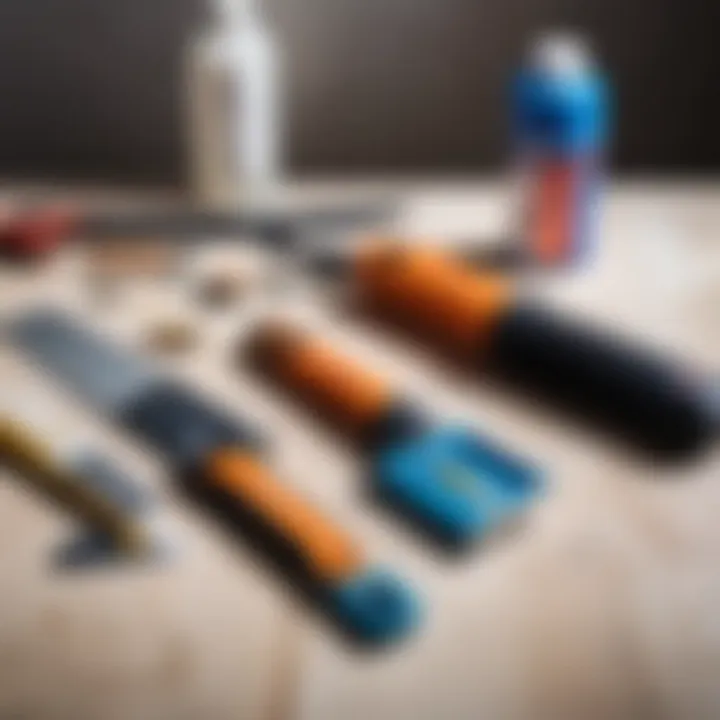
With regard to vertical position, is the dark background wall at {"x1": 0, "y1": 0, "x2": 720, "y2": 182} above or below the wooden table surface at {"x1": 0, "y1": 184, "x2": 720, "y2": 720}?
above

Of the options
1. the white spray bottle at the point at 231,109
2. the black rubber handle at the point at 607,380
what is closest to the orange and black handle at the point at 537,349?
the black rubber handle at the point at 607,380

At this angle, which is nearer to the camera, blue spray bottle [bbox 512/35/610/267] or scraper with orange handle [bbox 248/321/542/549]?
scraper with orange handle [bbox 248/321/542/549]

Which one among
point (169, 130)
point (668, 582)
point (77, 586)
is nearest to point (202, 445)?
point (77, 586)

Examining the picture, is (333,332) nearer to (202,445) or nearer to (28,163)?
(202,445)

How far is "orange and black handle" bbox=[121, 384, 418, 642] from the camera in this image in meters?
0.41

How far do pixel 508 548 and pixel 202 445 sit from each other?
0.44 feet

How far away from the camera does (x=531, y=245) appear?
0.68 meters

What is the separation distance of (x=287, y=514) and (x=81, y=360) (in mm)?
175

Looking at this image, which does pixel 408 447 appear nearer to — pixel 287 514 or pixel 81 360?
pixel 287 514

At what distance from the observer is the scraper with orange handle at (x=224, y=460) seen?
0.41m

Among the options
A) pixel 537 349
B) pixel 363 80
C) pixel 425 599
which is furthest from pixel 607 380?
pixel 363 80

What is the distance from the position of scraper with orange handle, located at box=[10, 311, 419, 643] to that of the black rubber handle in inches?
→ 5.1

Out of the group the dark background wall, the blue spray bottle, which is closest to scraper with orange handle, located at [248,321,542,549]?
the blue spray bottle

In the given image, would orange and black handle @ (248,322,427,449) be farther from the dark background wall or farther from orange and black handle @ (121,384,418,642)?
the dark background wall
